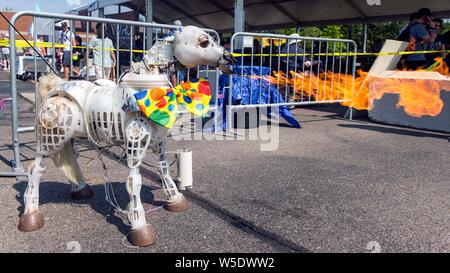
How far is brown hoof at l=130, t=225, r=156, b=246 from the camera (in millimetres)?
2824

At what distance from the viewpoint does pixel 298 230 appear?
3.16 meters

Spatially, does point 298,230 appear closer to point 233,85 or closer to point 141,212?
point 141,212

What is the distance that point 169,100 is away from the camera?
2.81 m

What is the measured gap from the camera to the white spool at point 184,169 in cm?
394

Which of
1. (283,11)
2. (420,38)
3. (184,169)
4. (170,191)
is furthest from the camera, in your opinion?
(283,11)

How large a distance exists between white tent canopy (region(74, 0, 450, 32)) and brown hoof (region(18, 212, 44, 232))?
8.49 m

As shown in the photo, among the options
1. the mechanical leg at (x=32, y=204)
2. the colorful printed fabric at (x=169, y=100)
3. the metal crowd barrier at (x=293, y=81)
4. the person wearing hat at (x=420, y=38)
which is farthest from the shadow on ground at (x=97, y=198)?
the person wearing hat at (x=420, y=38)

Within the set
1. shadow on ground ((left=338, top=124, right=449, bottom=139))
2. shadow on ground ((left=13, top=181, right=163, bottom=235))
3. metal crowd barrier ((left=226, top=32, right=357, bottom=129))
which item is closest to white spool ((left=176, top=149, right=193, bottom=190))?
shadow on ground ((left=13, top=181, right=163, bottom=235))

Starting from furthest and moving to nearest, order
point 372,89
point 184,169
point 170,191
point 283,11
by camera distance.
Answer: point 283,11 < point 372,89 < point 184,169 < point 170,191

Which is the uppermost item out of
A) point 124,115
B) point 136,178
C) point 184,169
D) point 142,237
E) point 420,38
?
point 420,38

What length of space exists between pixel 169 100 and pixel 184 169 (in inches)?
49.5

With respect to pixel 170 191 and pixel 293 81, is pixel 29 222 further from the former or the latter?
pixel 293 81

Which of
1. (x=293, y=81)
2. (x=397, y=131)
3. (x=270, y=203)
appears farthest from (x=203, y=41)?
(x=293, y=81)
